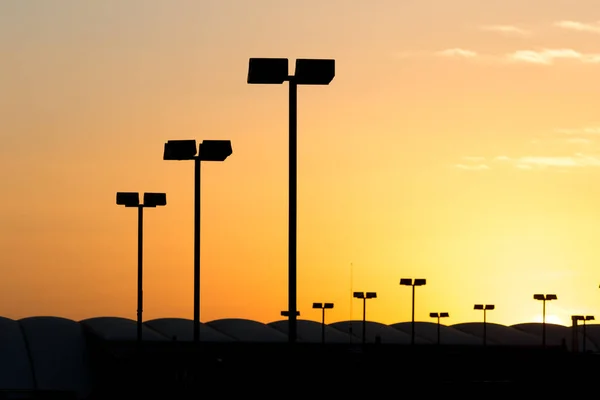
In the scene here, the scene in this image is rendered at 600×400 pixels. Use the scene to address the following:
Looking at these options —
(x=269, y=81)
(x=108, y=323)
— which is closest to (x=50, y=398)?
(x=269, y=81)

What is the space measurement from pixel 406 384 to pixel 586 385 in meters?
5.54

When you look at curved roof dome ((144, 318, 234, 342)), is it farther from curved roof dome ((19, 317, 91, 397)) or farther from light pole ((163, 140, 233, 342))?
light pole ((163, 140, 233, 342))

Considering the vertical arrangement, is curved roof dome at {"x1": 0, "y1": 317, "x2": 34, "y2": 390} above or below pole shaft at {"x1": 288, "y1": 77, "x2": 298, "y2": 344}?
below

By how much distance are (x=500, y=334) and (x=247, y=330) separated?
36.9m

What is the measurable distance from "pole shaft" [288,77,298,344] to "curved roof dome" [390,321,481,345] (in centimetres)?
14470

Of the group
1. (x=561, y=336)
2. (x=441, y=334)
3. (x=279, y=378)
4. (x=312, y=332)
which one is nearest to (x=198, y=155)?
(x=279, y=378)

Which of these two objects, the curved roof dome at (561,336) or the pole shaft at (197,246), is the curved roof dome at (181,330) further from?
the pole shaft at (197,246)

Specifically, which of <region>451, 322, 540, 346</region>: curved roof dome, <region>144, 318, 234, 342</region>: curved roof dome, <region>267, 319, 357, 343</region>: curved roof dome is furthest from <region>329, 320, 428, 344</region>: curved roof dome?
<region>144, 318, 234, 342</region>: curved roof dome

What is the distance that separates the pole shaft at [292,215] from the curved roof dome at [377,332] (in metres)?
138

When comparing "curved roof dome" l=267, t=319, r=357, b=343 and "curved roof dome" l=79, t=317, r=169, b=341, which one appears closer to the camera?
"curved roof dome" l=79, t=317, r=169, b=341

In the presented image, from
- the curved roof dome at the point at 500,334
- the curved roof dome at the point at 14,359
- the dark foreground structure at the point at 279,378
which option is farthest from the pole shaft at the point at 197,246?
the curved roof dome at the point at 500,334

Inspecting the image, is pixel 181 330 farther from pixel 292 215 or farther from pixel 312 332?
pixel 292 215

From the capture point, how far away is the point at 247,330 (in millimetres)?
175125

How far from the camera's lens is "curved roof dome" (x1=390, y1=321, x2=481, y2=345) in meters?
184
